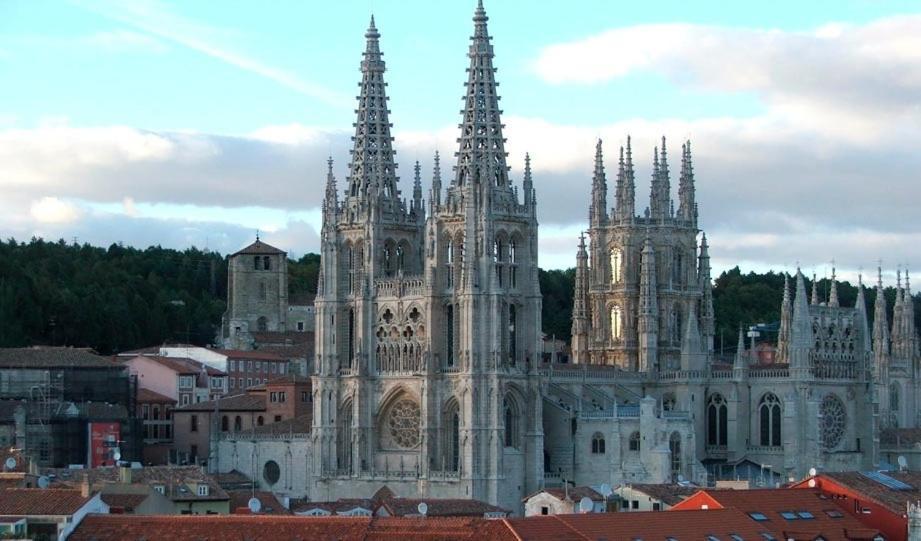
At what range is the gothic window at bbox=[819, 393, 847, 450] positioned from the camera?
13700 centimetres

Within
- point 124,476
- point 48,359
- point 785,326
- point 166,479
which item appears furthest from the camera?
point 785,326

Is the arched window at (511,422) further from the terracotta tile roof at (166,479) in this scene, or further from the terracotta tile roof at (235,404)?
the terracotta tile roof at (235,404)

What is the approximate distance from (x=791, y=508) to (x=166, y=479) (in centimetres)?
3135

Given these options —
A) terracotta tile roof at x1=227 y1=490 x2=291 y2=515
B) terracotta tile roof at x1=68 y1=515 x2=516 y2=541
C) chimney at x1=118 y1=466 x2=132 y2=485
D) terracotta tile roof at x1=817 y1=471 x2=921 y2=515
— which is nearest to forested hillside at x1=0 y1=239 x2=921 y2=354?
terracotta tile roof at x1=227 y1=490 x2=291 y2=515

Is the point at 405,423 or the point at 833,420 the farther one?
the point at 833,420

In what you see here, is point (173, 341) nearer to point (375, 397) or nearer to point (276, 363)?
point (276, 363)

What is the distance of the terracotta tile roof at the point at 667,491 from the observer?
11062 cm

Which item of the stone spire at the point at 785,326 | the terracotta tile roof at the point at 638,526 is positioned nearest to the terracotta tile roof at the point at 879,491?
the terracotta tile roof at the point at 638,526

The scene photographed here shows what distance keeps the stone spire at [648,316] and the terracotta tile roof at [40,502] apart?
50.2 meters

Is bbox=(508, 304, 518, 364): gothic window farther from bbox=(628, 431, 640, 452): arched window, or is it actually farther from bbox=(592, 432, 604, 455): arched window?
bbox=(628, 431, 640, 452): arched window

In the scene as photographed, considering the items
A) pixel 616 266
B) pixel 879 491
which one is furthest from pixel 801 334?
pixel 879 491

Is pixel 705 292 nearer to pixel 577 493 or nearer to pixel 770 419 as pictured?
pixel 770 419

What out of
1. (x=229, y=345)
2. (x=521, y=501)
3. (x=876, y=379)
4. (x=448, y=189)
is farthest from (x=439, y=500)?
(x=229, y=345)

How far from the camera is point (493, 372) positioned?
5074 inches
